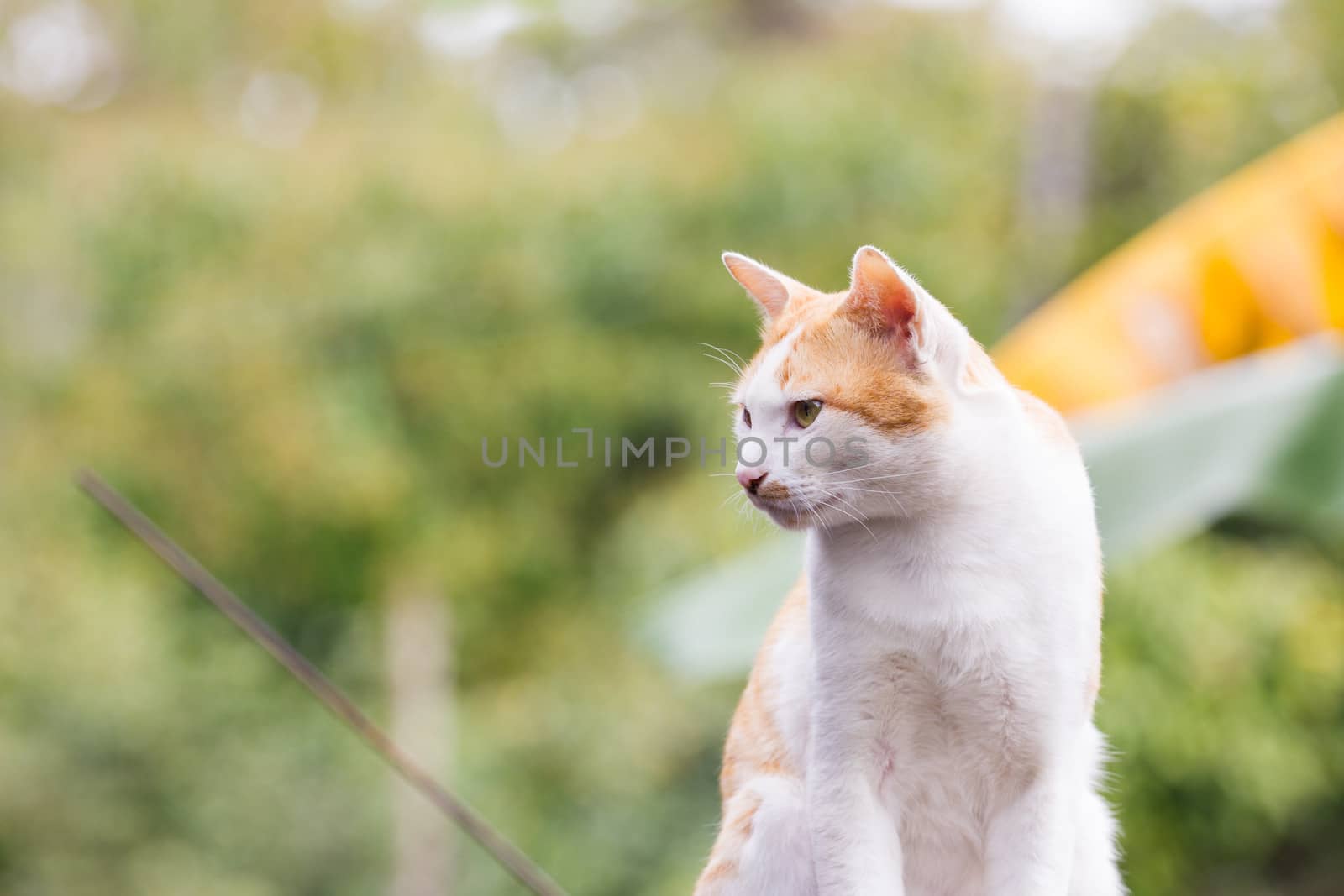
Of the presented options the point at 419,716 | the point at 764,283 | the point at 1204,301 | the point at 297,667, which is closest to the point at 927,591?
the point at 764,283

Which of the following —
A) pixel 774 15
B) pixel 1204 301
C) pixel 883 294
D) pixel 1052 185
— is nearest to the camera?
pixel 883 294

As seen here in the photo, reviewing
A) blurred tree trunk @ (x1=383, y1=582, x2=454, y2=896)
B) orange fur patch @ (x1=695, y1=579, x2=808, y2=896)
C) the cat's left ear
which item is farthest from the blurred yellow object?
blurred tree trunk @ (x1=383, y1=582, x2=454, y2=896)

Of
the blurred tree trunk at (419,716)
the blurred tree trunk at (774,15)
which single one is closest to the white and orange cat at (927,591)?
the blurred tree trunk at (419,716)

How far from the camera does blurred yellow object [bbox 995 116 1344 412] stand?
2.09 meters

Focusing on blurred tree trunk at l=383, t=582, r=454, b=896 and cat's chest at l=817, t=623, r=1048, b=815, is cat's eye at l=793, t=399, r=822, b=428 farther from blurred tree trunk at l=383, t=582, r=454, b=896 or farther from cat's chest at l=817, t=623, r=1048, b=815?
blurred tree trunk at l=383, t=582, r=454, b=896

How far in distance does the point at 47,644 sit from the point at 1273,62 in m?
5.90

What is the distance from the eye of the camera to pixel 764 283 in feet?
3.20

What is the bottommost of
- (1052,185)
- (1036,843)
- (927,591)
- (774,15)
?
(1036,843)

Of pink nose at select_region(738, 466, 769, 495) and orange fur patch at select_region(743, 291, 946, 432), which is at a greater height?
orange fur patch at select_region(743, 291, 946, 432)

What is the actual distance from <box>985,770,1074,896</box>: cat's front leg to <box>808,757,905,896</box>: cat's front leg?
0.08 meters

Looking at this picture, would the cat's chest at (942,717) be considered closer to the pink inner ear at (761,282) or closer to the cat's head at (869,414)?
the cat's head at (869,414)

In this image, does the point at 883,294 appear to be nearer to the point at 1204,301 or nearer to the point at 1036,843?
the point at 1036,843

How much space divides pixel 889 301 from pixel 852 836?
38 centimetres

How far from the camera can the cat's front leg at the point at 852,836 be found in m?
0.86
